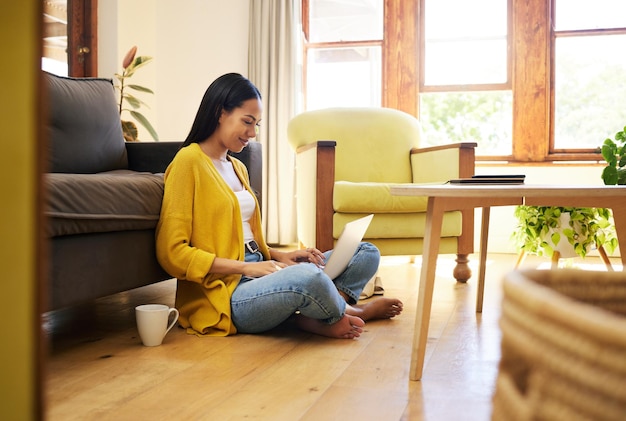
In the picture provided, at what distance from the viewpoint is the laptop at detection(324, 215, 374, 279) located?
6.10ft

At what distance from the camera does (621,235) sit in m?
1.59

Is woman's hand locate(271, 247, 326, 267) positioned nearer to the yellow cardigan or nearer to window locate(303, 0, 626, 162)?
the yellow cardigan

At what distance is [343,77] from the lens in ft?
16.0

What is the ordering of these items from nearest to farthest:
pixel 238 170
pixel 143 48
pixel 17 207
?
pixel 17 207
pixel 238 170
pixel 143 48

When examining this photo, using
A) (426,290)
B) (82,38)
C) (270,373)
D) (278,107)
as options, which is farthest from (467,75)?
(270,373)

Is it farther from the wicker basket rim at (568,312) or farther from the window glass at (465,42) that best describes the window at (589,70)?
the wicker basket rim at (568,312)

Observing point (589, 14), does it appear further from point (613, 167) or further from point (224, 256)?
point (224, 256)

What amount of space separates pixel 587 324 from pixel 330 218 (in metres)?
2.56

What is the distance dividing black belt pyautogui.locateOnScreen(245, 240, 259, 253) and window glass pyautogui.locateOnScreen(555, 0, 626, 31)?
3277 mm

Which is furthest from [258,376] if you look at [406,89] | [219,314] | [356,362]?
[406,89]

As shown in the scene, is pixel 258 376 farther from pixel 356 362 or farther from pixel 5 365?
pixel 5 365

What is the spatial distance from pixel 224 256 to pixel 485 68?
3274mm

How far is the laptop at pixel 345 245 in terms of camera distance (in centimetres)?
186

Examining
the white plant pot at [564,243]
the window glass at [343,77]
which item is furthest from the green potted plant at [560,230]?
the window glass at [343,77]
